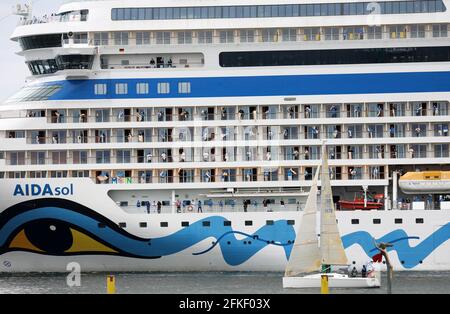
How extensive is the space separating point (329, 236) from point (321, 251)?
527 mm

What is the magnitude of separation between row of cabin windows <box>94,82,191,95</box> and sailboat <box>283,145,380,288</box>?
20.5ft

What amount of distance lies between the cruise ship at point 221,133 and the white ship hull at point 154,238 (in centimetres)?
5

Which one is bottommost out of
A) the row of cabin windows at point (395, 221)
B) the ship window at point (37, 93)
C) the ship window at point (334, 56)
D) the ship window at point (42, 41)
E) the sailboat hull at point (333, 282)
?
the sailboat hull at point (333, 282)

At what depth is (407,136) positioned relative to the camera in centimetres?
3278

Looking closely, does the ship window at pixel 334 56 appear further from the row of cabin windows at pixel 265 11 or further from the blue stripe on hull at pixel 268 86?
the row of cabin windows at pixel 265 11

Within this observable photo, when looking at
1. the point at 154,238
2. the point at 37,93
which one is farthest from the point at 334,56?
the point at 37,93

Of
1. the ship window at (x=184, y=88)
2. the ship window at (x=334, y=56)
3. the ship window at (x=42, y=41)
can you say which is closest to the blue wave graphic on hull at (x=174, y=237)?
the ship window at (x=184, y=88)

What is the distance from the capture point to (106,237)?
30766 mm

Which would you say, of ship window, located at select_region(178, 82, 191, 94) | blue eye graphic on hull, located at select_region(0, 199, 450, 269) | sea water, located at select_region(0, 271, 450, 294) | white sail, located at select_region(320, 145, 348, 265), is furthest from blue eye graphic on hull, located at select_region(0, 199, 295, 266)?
ship window, located at select_region(178, 82, 191, 94)

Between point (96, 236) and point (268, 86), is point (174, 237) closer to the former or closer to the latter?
point (96, 236)

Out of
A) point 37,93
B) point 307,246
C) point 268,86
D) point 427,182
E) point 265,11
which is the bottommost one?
point 307,246

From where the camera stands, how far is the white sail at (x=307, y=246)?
28.6 meters

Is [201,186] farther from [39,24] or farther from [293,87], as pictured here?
[39,24]
